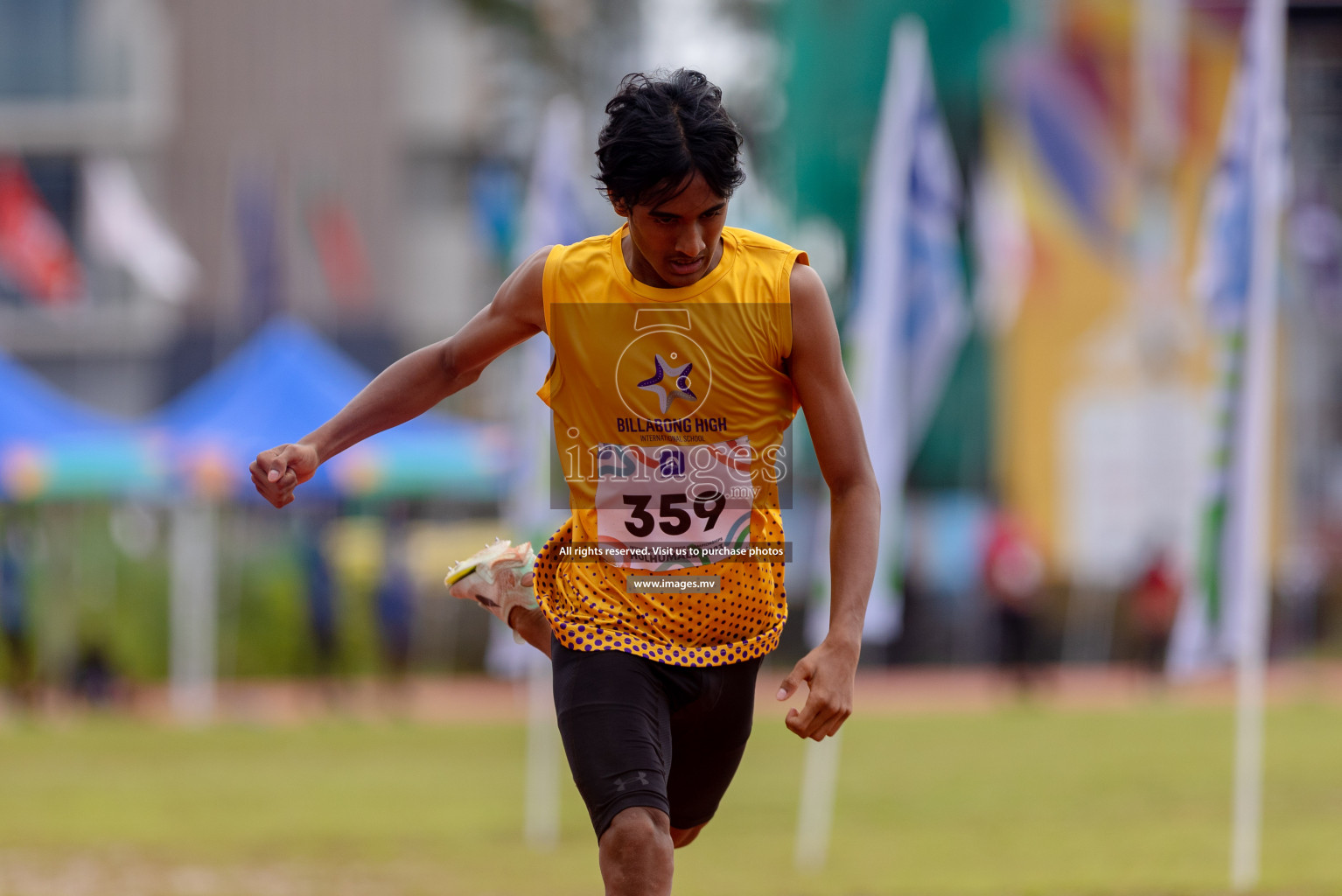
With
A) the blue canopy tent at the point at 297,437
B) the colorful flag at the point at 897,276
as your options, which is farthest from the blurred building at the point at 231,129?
the colorful flag at the point at 897,276

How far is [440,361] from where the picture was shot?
4.13m

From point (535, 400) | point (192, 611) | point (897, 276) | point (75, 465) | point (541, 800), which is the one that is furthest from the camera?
point (192, 611)

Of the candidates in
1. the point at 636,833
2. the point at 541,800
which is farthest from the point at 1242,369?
the point at 636,833

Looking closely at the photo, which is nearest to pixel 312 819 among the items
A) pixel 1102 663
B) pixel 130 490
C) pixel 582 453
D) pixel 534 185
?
pixel 534 185

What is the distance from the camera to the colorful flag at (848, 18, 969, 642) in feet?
30.8

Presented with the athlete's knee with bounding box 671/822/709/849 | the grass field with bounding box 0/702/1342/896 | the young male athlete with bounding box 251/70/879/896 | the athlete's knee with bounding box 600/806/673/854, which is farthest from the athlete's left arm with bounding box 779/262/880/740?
the grass field with bounding box 0/702/1342/896

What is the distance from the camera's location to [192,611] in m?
19.2

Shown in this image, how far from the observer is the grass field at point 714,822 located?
9016 millimetres

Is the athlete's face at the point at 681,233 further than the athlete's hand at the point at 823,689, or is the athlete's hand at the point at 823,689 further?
the athlete's face at the point at 681,233

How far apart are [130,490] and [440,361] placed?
47.5ft

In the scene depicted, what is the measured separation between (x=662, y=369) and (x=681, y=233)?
335 mm

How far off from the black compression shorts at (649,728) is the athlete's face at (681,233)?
83 centimetres

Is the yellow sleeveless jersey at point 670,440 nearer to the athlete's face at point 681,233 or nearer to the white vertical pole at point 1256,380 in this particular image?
the athlete's face at point 681,233

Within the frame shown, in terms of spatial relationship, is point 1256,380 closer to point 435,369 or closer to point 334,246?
point 435,369
